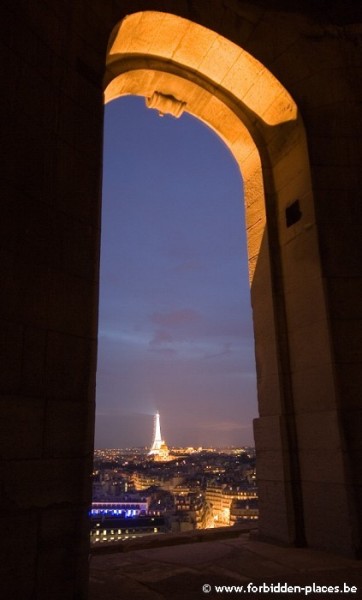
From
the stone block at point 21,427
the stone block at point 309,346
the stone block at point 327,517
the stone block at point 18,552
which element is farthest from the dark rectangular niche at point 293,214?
the stone block at point 18,552

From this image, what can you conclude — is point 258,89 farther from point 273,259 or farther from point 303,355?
point 303,355

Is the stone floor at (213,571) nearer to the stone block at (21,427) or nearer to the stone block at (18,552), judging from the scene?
the stone block at (18,552)

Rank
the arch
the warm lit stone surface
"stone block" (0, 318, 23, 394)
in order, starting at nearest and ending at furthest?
"stone block" (0, 318, 23, 394) < the warm lit stone surface < the arch

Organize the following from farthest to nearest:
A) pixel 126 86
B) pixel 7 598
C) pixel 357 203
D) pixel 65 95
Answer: pixel 126 86 < pixel 357 203 < pixel 65 95 < pixel 7 598

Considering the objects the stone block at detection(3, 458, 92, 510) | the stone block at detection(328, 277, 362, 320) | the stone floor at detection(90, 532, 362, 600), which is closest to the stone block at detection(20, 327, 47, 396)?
the stone block at detection(3, 458, 92, 510)

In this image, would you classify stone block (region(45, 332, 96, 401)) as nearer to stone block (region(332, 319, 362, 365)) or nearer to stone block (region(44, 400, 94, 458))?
stone block (region(44, 400, 94, 458))

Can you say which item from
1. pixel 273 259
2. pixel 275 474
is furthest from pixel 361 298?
pixel 275 474

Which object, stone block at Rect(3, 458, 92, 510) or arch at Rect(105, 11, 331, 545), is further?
arch at Rect(105, 11, 331, 545)
